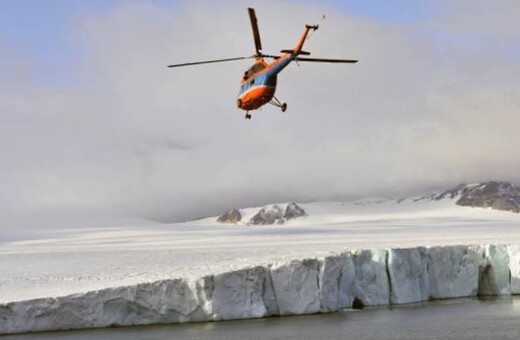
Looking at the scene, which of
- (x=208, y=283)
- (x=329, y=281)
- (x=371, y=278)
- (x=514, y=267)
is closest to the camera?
(x=208, y=283)

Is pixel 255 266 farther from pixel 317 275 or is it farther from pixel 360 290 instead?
pixel 360 290

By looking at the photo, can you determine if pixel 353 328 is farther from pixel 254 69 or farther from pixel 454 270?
pixel 454 270

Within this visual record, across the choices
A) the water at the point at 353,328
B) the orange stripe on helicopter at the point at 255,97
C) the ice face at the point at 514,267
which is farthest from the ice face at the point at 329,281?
the ice face at the point at 514,267

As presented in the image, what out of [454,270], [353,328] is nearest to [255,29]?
[353,328]

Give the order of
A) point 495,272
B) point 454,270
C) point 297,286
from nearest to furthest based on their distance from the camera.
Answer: point 297,286, point 454,270, point 495,272

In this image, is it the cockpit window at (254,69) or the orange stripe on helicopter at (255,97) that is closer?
the orange stripe on helicopter at (255,97)

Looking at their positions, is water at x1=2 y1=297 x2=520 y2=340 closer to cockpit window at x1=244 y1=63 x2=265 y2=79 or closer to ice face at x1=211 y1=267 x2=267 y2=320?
ice face at x1=211 y1=267 x2=267 y2=320

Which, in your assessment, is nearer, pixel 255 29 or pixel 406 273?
pixel 255 29

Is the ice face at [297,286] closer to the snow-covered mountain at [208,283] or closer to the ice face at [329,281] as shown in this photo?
the snow-covered mountain at [208,283]
